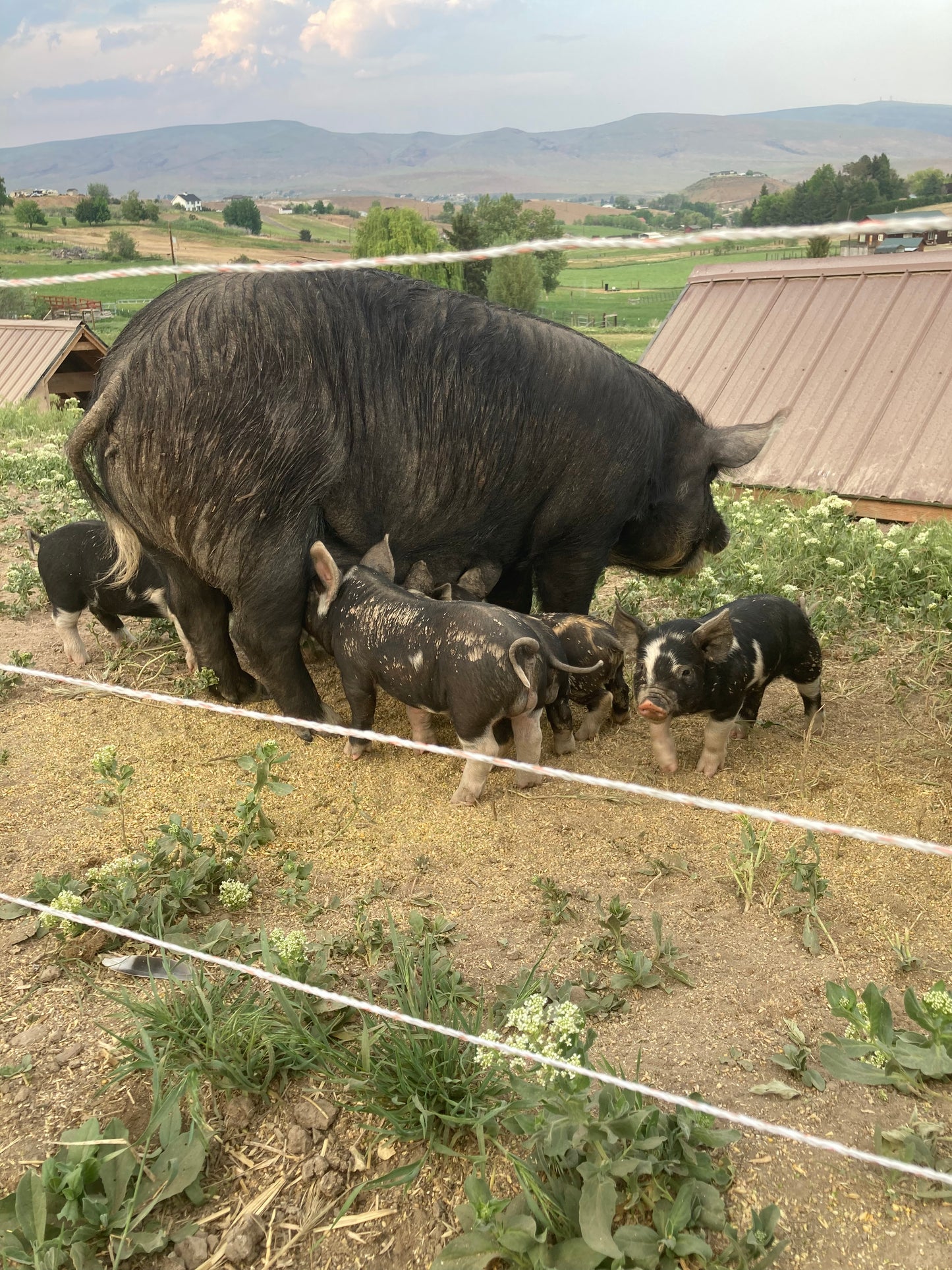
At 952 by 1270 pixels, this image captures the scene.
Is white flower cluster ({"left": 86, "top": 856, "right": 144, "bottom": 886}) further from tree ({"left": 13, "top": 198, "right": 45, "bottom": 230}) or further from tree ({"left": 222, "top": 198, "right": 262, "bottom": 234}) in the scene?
tree ({"left": 222, "top": 198, "right": 262, "bottom": 234})

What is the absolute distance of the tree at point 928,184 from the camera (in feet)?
141

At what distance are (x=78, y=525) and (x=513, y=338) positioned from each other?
2379 millimetres

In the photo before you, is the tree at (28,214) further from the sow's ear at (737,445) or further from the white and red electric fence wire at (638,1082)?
the white and red electric fence wire at (638,1082)

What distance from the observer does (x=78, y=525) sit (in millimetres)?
4934

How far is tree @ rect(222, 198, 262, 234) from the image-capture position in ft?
192

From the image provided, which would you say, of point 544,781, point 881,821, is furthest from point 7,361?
point 881,821

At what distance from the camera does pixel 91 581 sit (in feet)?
15.9

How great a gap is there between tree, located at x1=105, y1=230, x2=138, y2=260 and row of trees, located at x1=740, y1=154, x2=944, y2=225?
87.0 feet

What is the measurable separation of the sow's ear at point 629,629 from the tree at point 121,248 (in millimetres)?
40285

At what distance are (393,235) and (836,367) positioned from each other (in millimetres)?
46810

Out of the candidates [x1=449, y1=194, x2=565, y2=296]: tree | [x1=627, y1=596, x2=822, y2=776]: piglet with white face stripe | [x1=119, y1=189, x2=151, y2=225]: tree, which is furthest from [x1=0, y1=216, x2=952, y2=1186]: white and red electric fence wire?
[x1=119, y1=189, x2=151, y2=225]: tree

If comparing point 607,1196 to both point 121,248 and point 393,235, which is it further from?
point 393,235

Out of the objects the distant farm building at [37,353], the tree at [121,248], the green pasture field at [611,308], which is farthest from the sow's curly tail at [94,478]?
→ the tree at [121,248]

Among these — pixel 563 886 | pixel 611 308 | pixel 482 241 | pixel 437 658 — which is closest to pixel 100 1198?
pixel 563 886
